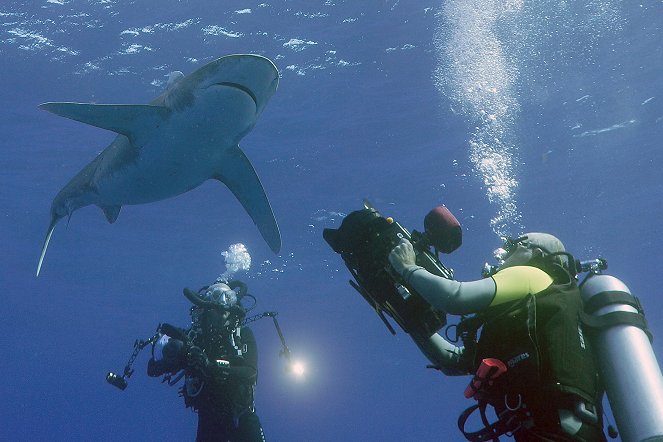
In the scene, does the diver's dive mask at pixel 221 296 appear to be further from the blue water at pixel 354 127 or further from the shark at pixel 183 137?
the blue water at pixel 354 127

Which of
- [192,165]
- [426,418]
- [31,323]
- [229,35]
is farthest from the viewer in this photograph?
[426,418]

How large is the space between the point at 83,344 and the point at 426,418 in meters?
76.7

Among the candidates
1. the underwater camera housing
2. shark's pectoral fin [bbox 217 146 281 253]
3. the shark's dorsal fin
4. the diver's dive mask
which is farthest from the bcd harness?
the diver's dive mask

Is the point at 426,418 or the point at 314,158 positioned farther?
the point at 426,418

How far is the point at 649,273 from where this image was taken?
3650cm

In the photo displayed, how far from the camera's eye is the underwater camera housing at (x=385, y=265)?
3.36m

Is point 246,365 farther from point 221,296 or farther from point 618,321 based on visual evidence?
point 618,321

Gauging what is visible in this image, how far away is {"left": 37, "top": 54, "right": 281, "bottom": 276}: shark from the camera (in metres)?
5.20

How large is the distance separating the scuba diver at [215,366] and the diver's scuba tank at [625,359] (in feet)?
18.1

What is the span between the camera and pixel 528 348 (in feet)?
10.1

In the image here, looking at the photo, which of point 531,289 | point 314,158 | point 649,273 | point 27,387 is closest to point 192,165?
point 531,289

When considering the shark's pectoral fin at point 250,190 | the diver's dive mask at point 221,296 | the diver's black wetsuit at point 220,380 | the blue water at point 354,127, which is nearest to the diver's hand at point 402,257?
the shark's pectoral fin at point 250,190

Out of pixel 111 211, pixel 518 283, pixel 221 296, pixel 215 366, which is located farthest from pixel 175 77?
pixel 518 283

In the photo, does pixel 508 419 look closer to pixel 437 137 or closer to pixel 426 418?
pixel 437 137
